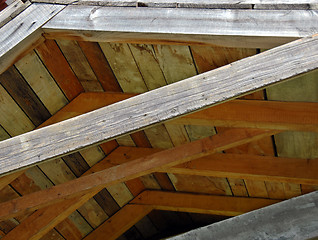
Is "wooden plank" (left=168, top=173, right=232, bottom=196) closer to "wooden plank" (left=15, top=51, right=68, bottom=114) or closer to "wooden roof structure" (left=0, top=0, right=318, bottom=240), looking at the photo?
"wooden roof structure" (left=0, top=0, right=318, bottom=240)

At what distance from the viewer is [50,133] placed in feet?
9.06

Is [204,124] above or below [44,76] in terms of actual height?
below

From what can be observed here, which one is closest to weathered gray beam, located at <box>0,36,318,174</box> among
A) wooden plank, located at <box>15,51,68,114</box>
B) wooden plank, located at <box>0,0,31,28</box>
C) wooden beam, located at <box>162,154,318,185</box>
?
wooden plank, located at <box>0,0,31,28</box>

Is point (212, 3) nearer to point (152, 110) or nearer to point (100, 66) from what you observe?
point (152, 110)

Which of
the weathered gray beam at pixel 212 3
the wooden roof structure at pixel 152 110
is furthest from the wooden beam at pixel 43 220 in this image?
the weathered gray beam at pixel 212 3

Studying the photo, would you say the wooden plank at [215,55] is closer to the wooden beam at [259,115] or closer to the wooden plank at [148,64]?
the wooden plank at [148,64]

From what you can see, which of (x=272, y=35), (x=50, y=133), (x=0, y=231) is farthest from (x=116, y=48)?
(x=0, y=231)

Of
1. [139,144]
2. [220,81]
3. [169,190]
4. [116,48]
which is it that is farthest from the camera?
[169,190]

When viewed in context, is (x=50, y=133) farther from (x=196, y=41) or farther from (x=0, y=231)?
(x=0, y=231)

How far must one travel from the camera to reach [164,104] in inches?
102

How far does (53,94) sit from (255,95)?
4.12 ft

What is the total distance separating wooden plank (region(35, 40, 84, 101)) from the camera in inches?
135

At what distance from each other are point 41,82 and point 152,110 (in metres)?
1.22

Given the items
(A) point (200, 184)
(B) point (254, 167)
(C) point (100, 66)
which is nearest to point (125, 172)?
(C) point (100, 66)
